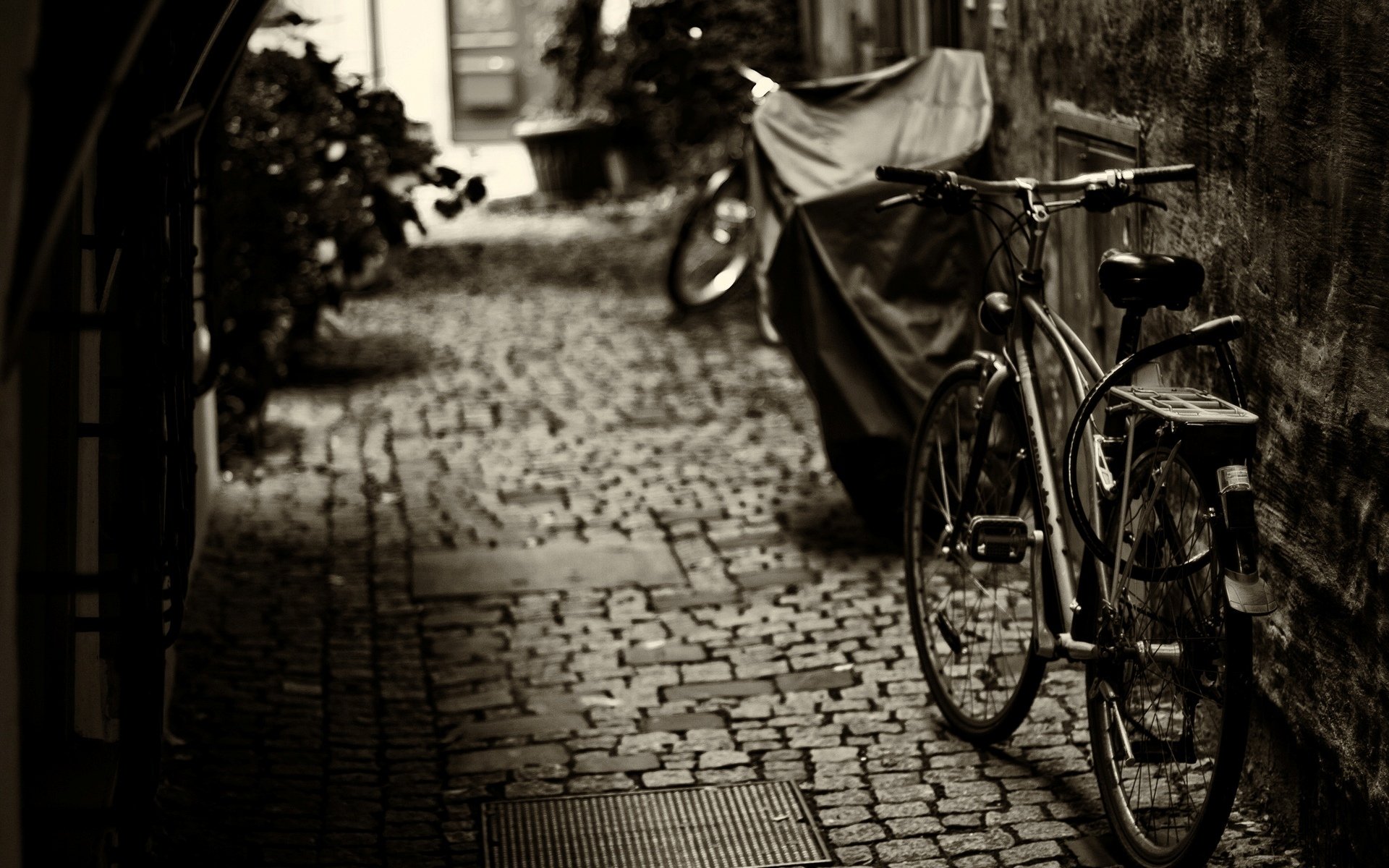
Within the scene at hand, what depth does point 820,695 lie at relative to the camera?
528cm

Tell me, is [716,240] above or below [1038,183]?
below

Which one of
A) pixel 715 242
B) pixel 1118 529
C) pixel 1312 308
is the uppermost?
pixel 1312 308

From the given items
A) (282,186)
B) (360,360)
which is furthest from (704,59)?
(282,186)

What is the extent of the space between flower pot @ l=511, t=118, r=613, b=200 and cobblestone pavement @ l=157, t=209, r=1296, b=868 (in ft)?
25.2

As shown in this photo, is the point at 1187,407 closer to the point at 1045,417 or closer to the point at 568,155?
the point at 1045,417

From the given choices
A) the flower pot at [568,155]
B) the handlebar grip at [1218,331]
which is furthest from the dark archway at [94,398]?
the flower pot at [568,155]

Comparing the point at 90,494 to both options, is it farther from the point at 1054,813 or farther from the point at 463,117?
the point at 463,117

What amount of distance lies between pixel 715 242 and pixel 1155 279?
8279 mm

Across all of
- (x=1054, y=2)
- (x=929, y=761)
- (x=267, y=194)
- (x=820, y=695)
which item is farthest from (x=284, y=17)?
(x=929, y=761)

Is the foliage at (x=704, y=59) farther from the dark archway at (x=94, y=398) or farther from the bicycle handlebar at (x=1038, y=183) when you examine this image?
the dark archway at (x=94, y=398)

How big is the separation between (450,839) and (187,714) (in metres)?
1.24

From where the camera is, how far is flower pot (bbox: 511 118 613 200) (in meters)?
17.1

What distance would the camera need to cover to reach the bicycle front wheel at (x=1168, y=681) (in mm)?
3428

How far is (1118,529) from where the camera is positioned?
3779 mm
